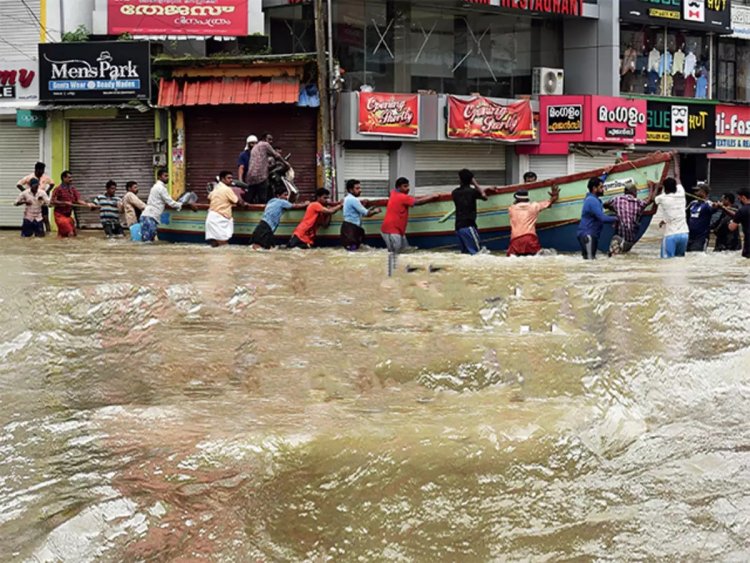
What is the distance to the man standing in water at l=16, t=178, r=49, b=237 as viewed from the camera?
63.8 feet

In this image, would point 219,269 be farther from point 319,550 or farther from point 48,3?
point 48,3

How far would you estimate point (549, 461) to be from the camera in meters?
6.82

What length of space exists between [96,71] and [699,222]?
1167cm

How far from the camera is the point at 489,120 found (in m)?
24.0

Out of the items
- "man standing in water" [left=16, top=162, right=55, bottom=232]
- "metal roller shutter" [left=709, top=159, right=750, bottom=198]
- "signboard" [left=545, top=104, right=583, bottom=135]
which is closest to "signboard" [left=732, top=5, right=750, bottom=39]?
→ "metal roller shutter" [left=709, top=159, right=750, bottom=198]

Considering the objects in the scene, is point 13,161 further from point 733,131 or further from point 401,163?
point 733,131

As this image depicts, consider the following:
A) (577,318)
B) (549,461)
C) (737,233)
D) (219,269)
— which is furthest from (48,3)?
(549,461)

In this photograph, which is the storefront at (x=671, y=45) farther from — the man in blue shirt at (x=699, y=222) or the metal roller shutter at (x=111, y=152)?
the man in blue shirt at (x=699, y=222)

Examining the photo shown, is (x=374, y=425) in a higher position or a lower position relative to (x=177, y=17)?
lower

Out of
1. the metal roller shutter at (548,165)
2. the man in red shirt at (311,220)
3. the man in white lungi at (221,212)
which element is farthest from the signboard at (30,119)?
the metal roller shutter at (548,165)

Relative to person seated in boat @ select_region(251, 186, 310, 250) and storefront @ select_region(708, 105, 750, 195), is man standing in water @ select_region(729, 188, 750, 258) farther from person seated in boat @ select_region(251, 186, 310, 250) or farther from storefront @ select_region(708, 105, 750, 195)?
storefront @ select_region(708, 105, 750, 195)

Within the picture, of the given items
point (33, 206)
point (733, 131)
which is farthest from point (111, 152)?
point (733, 131)

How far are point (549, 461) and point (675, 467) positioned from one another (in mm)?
695

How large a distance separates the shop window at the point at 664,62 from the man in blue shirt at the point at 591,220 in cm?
1215
